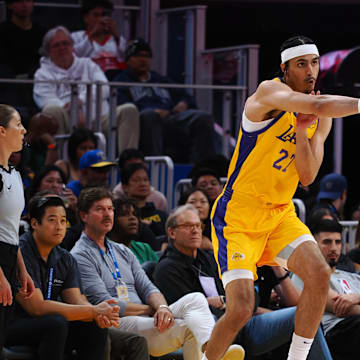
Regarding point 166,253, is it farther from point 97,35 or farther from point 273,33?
point 273,33

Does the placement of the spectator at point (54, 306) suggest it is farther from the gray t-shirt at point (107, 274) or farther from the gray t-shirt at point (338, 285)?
the gray t-shirt at point (338, 285)

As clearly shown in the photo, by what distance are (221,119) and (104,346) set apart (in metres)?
4.50

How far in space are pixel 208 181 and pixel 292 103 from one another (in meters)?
3.87

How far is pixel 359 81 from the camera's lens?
12.0 m

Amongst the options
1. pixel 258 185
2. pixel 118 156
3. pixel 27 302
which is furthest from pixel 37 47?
pixel 258 185

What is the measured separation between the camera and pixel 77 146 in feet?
28.3

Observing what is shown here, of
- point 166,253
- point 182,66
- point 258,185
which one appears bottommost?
point 166,253

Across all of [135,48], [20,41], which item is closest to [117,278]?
[135,48]

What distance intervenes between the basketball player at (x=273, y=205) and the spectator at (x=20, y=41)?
527cm

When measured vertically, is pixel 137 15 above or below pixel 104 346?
above

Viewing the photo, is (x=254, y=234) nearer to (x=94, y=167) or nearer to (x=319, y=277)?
(x=319, y=277)

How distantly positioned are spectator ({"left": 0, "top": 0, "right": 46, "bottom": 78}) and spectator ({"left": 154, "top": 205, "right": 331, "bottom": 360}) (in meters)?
3.80

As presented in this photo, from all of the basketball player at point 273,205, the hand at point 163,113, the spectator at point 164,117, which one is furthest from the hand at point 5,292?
the hand at point 163,113

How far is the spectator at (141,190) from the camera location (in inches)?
325
